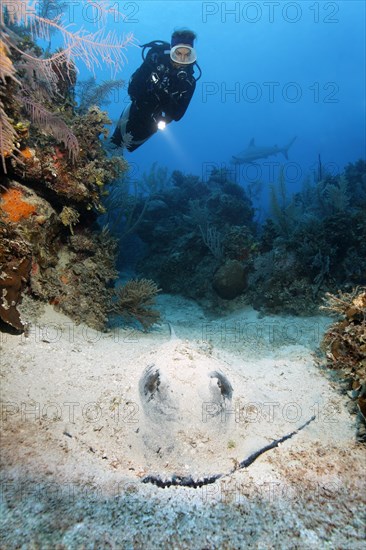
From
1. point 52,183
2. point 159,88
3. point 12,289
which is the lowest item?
point 12,289

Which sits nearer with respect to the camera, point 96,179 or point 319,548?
point 319,548

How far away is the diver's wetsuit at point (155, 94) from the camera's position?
267 inches

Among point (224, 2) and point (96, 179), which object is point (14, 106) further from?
point (224, 2)

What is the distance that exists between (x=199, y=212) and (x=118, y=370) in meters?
6.63

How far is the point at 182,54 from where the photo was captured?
659 centimetres

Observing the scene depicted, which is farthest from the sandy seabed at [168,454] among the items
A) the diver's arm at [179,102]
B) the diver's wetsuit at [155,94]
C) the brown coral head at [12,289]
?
the diver's arm at [179,102]

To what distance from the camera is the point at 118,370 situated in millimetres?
3346

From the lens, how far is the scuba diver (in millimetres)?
6629

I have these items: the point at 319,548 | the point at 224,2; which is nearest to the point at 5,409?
the point at 319,548

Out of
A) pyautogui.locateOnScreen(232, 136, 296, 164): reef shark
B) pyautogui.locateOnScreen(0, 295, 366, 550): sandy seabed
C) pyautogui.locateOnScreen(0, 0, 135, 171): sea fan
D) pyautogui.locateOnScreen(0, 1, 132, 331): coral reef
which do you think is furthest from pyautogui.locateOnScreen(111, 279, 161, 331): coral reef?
pyautogui.locateOnScreen(232, 136, 296, 164): reef shark

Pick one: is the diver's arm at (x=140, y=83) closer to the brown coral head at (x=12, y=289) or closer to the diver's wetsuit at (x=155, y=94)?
the diver's wetsuit at (x=155, y=94)

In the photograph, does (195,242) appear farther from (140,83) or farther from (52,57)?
(52,57)

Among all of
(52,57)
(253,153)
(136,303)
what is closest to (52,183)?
(52,57)

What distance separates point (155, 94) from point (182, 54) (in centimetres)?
100
